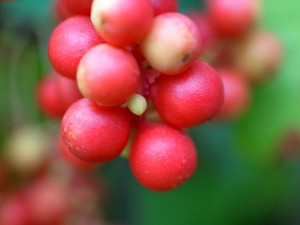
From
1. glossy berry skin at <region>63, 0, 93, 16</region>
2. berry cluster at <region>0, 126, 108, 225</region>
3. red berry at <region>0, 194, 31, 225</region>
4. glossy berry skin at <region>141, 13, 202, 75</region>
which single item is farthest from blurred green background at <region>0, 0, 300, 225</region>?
glossy berry skin at <region>141, 13, 202, 75</region>

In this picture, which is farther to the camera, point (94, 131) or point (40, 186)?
point (40, 186)

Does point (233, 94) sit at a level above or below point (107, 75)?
below

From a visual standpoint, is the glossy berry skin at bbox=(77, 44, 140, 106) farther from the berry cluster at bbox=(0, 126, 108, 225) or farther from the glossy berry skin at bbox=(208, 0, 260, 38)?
the berry cluster at bbox=(0, 126, 108, 225)

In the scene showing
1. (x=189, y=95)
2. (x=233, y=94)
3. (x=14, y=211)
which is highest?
(x=189, y=95)

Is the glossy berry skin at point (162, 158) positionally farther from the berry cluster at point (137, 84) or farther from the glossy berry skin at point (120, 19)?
the glossy berry skin at point (120, 19)

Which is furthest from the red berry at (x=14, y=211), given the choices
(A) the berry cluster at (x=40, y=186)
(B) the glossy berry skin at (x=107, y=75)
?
(B) the glossy berry skin at (x=107, y=75)

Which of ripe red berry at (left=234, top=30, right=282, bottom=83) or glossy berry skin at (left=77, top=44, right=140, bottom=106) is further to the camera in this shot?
ripe red berry at (left=234, top=30, right=282, bottom=83)

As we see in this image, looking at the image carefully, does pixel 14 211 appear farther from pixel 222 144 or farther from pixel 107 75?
pixel 107 75

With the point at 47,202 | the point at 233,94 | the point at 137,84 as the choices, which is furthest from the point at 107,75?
the point at 47,202
